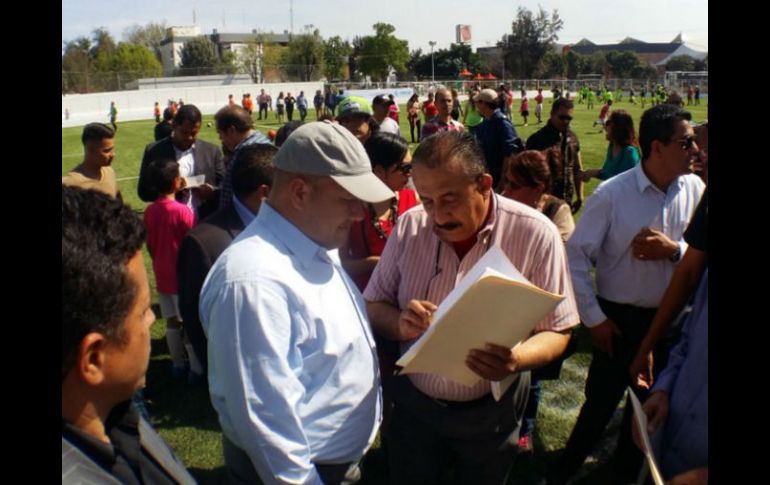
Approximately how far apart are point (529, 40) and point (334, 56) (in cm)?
3045

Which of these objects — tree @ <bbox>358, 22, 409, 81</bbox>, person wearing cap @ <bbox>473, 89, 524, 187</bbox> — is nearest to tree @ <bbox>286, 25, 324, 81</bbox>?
tree @ <bbox>358, 22, 409, 81</bbox>

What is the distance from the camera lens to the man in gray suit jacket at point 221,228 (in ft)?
11.4

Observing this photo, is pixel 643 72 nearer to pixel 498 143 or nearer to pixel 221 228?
pixel 498 143

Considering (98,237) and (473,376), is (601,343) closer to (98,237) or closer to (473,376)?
(473,376)

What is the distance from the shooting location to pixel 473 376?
2320mm

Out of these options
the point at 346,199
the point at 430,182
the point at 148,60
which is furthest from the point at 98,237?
the point at 148,60

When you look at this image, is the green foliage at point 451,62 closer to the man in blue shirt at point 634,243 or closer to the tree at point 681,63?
the tree at point 681,63

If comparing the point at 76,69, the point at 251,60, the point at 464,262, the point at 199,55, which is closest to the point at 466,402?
the point at 464,262

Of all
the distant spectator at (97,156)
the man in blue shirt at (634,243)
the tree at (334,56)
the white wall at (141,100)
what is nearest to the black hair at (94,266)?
the man in blue shirt at (634,243)

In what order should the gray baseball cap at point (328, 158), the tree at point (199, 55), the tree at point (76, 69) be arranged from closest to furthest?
1. the gray baseball cap at point (328, 158)
2. the tree at point (76, 69)
3. the tree at point (199, 55)

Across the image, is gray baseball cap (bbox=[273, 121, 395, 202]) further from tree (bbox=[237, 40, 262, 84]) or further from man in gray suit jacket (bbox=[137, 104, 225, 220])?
tree (bbox=[237, 40, 262, 84])

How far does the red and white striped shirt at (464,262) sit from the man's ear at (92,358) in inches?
58.7

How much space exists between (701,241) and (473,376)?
1.07m

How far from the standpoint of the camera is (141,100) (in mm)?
46219
